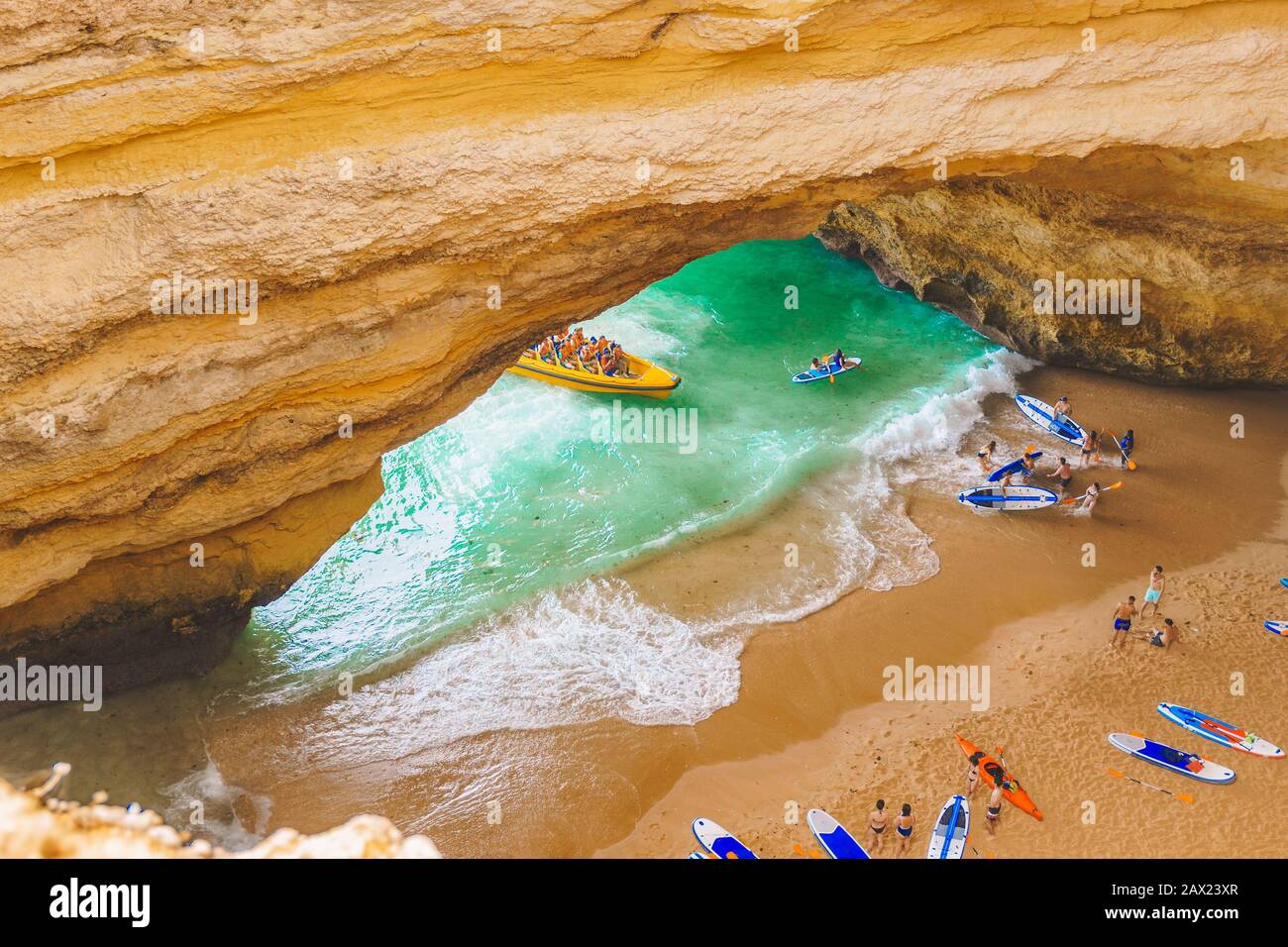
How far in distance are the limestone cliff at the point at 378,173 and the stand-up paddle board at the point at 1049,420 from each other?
681 cm

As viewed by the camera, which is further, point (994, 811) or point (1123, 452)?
point (1123, 452)

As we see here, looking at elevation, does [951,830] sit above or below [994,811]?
below

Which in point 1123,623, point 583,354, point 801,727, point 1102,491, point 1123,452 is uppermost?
point 583,354

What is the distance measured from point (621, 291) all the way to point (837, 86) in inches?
119

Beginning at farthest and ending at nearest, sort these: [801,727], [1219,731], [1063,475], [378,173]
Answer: [1063,475]
[801,727]
[1219,731]
[378,173]

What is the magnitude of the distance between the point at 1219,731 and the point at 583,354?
1098cm

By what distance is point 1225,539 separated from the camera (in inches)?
512

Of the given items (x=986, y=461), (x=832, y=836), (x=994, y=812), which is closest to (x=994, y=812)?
(x=994, y=812)

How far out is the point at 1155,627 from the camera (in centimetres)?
1150

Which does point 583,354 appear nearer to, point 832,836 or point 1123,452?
point 1123,452

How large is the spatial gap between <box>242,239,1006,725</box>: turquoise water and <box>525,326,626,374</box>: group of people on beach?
19.2 inches

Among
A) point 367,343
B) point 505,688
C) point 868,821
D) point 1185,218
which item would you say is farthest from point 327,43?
point 1185,218

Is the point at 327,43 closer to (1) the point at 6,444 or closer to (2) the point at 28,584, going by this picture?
(1) the point at 6,444

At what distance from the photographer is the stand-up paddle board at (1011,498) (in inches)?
539
